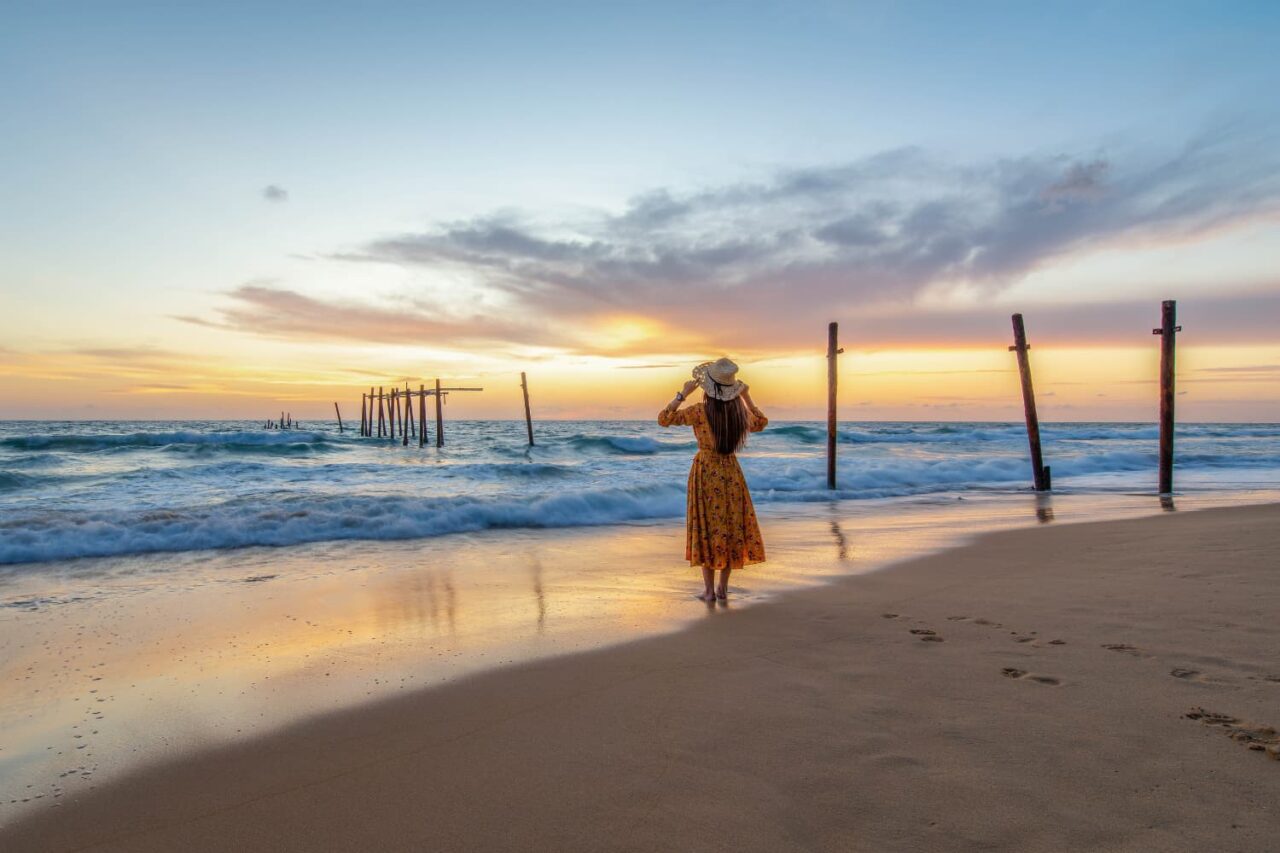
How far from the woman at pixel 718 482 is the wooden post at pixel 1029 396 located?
466 inches

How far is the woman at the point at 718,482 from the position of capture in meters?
5.88

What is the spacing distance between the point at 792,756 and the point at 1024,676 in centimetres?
154

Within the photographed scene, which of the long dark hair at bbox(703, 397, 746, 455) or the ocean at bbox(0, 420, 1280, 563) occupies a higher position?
the long dark hair at bbox(703, 397, 746, 455)

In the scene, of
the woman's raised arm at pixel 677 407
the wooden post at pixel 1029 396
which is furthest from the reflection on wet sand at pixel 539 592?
the wooden post at pixel 1029 396

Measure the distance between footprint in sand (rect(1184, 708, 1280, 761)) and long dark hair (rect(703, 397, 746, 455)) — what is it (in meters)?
3.40

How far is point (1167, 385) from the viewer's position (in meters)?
14.3

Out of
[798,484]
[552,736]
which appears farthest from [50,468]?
[552,736]

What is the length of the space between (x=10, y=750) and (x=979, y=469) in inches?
857

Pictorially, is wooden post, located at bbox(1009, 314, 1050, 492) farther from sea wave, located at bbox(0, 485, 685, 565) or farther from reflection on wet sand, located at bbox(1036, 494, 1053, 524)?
sea wave, located at bbox(0, 485, 685, 565)

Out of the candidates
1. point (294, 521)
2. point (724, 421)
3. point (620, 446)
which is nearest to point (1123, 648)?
point (724, 421)

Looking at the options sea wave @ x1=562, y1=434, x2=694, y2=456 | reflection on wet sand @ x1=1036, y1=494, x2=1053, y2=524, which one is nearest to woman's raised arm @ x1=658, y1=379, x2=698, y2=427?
reflection on wet sand @ x1=1036, y1=494, x2=1053, y2=524

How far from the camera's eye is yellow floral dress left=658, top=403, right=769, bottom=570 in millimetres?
5902

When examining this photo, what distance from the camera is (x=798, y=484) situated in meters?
18.2

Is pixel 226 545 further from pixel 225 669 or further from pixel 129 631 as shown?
pixel 225 669
